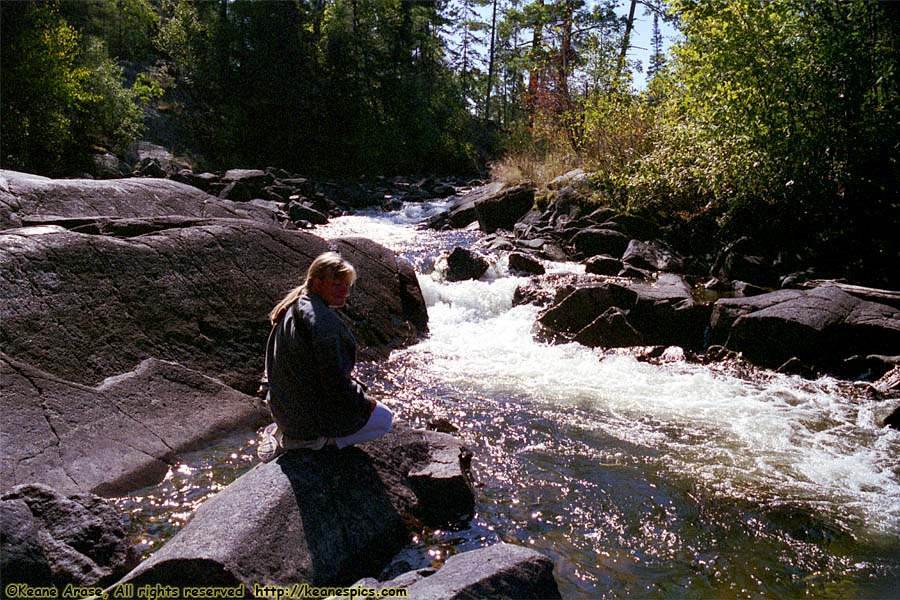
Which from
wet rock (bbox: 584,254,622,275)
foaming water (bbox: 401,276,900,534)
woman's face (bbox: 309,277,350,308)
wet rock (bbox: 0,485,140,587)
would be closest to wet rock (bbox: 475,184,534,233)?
wet rock (bbox: 584,254,622,275)

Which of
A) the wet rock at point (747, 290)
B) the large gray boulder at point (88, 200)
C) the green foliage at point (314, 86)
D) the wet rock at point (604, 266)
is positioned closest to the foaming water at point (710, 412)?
the wet rock at point (747, 290)

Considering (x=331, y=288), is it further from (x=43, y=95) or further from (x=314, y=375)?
(x=43, y=95)

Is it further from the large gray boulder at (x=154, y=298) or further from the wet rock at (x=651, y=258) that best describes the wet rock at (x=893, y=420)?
the wet rock at (x=651, y=258)

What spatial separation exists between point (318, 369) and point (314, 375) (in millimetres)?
69

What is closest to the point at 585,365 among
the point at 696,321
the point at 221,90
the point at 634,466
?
the point at 696,321

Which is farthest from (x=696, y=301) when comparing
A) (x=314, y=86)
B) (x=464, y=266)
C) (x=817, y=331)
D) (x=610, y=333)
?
(x=314, y=86)

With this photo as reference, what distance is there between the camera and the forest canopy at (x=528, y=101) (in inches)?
509

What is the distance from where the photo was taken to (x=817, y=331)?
10.1m

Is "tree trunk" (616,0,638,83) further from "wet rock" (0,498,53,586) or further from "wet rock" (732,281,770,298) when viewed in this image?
"wet rock" (0,498,53,586)

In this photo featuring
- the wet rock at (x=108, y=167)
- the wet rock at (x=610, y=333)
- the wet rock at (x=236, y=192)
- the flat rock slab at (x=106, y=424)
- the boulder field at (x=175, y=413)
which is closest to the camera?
the boulder field at (x=175, y=413)

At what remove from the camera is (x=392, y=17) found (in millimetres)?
43031

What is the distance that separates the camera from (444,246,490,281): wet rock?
15.0 meters

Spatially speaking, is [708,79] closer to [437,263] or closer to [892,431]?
[437,263]

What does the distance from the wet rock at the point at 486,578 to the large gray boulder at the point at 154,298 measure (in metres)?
4.70
